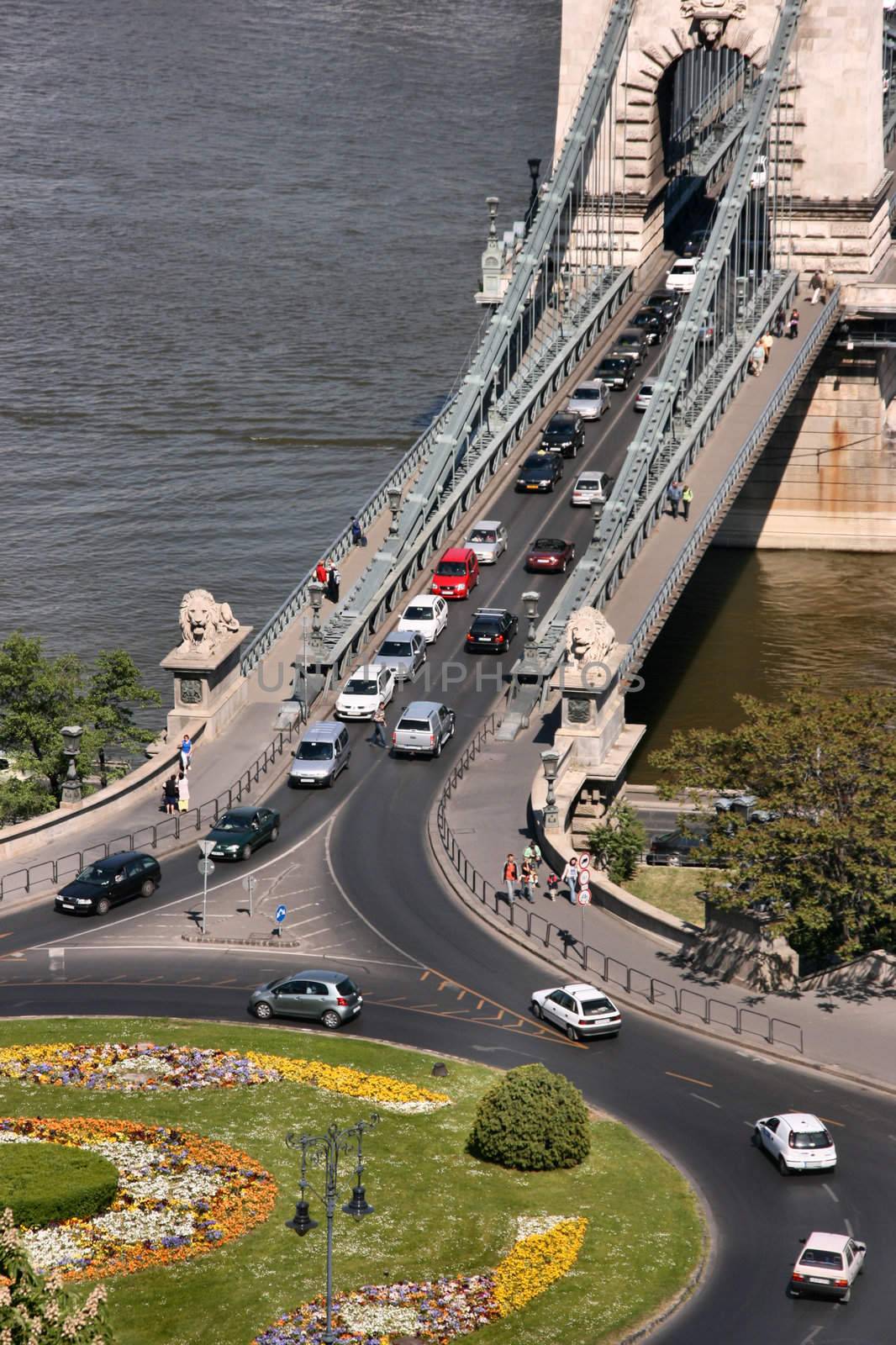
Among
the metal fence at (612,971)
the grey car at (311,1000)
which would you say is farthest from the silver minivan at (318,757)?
the grey car at (311,1000)

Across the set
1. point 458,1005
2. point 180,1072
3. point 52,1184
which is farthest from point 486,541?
point 52,1184

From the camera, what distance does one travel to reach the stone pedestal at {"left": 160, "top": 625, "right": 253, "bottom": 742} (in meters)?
80.6

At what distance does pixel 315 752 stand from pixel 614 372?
40.5 meters

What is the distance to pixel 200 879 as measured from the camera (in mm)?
70062

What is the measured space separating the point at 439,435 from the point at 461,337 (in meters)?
39.3

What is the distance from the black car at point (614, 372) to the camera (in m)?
112

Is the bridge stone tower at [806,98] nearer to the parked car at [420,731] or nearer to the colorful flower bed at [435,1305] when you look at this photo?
the parked car at [420,731]

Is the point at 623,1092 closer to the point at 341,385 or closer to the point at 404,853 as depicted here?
the point at 404,853

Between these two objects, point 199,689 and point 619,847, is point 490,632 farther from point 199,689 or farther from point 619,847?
point 619,847

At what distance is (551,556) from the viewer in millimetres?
94000

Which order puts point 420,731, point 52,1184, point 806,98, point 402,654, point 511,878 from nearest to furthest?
point 52,1184, point 511,878, point 420,731, point 402,654, point 806,98

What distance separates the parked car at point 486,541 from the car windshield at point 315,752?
19.8 metres

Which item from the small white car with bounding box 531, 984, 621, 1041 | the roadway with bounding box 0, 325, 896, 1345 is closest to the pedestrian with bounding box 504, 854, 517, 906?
the roadway with bounding box 0, 325, 896, 1345

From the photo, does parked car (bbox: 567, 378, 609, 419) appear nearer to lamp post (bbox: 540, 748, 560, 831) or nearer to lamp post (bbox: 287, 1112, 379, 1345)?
lamp post (bbox: 540, 748, 560, 831)
